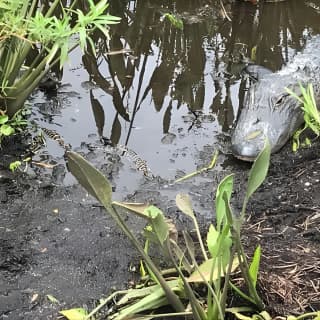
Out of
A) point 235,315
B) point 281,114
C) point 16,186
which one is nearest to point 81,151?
point 16,186

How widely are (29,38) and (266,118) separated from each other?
167 centimetres

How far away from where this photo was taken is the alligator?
3.68 meters

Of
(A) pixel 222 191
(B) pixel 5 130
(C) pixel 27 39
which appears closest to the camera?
(A) pixel 222 191

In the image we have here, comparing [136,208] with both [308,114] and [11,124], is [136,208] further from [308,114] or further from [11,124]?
[308,114]

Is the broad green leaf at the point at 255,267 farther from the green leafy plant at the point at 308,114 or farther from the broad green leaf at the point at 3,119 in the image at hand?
the broad green leaf at the point at 3,119

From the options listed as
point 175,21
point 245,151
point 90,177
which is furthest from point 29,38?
point 175,21

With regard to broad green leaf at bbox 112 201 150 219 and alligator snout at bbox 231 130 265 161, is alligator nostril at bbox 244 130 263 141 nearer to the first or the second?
alligator snout at bbox 231 130 265 161

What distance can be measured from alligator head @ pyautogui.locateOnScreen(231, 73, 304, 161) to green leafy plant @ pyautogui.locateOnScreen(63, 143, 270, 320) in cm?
139

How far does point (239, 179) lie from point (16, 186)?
1.25m

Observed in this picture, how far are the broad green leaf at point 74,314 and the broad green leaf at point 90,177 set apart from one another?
559 mm

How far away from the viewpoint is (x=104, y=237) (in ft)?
8.95

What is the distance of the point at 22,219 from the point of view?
2.83 m

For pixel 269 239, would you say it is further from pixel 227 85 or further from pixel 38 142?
pixel 227 85

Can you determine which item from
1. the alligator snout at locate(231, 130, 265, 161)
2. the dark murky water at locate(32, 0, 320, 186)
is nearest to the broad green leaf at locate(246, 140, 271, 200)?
the dark murky water at locate(32, 0, 320, 186)
